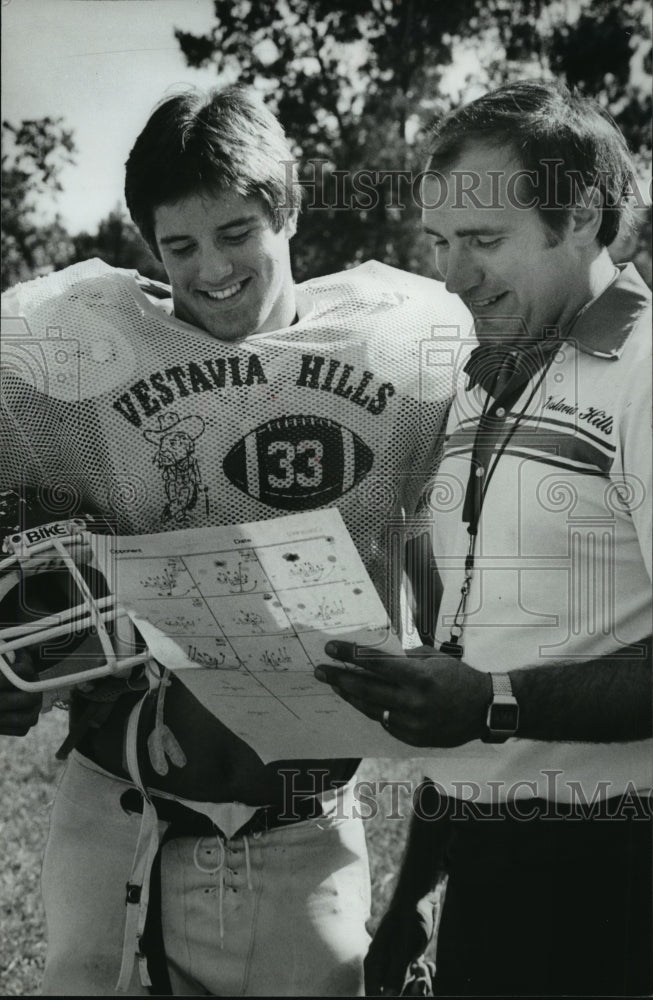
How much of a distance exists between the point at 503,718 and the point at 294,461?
1.53 ft

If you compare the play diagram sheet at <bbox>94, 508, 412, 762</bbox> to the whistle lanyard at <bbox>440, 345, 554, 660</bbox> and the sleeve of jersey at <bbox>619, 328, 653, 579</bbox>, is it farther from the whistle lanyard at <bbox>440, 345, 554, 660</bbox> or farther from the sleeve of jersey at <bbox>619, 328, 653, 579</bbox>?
the sleeve of jersey at <bbox>619, 328, 653, 579</bbox>

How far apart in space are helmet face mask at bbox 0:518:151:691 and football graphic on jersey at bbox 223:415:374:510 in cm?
25

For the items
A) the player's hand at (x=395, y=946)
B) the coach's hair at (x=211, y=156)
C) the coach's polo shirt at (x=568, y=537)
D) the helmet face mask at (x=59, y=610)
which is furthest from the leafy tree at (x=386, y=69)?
the player's hand at (x=395, y=946)

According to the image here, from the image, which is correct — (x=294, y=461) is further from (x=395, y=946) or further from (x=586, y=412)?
(x=395, y=946)

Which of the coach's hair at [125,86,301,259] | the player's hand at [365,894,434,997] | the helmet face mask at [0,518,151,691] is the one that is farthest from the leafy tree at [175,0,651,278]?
the player's hand at [365,894,434,997]

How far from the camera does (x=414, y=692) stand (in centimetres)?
136

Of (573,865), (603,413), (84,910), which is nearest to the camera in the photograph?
(603,413)

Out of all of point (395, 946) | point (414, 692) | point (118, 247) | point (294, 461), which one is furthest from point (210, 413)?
point (395, 946)

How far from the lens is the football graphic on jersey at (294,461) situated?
1.56m

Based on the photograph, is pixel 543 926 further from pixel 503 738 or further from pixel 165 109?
pixel 165 109

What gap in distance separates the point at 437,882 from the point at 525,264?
0.98 metres

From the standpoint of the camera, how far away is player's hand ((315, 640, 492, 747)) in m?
1.35

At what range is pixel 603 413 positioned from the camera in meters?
1.39

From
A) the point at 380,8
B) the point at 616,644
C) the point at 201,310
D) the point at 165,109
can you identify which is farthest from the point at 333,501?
the point at 380,8
